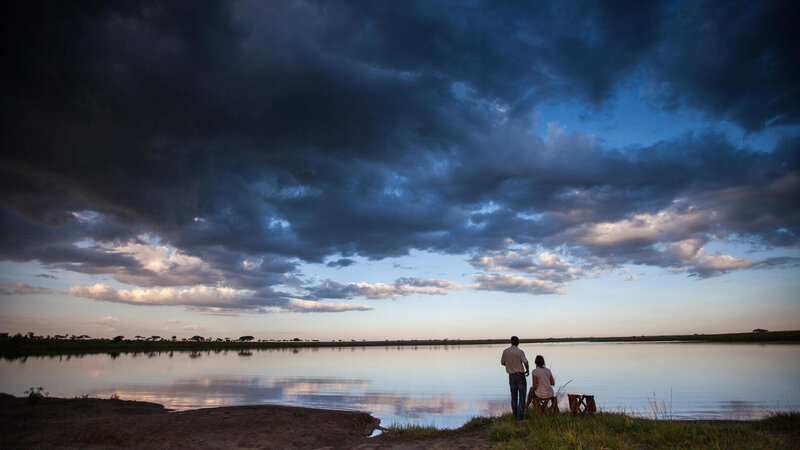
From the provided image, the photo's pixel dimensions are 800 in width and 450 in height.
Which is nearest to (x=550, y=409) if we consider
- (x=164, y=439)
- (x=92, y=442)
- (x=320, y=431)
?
(x=320, y=431)

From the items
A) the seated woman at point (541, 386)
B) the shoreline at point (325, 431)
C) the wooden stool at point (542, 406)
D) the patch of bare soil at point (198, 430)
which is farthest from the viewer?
the patch of bare soil at point (198, 430)

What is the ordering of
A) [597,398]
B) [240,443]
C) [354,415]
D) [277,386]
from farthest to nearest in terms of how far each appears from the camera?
[277,386]
[597,398]
[354,415]
[240,443]

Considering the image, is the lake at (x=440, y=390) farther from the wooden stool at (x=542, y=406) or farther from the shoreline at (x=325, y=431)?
the shoreline at (x=325, y=431)

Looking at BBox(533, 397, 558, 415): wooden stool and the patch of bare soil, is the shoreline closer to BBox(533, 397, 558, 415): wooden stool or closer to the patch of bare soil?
the patch of bare soil

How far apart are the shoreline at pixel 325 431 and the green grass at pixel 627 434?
3 cm

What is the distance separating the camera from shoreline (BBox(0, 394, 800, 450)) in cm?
1194

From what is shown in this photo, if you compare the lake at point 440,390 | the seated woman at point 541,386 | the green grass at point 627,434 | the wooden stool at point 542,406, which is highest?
the seated woman at point 541,386

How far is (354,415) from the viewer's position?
22.0m

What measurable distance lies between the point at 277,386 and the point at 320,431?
21.6 meters

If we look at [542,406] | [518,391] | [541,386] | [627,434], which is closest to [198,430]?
[518,391]

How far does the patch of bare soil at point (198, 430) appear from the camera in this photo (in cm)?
1546

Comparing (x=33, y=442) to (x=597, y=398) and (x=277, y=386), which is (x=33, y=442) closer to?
(x=277, y=386)

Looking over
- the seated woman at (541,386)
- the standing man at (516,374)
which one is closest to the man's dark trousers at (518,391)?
the standing man at (516,374)

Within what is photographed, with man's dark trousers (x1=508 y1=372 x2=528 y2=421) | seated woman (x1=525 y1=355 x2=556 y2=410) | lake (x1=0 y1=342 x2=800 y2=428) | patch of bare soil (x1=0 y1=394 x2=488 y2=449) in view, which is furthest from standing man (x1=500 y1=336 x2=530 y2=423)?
lake (x1=0 y1=342 x2=800 y2=428)
